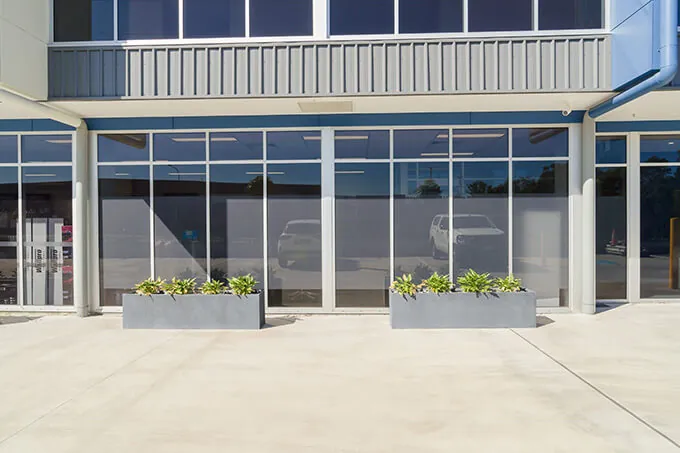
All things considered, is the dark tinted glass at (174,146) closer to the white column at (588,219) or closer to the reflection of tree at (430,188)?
the reflection of tree at (430,188)

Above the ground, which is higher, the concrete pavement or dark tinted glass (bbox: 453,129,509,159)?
dark tinted glass (bbox: 453,129,509,159)

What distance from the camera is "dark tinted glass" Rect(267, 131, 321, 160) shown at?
31.6ft

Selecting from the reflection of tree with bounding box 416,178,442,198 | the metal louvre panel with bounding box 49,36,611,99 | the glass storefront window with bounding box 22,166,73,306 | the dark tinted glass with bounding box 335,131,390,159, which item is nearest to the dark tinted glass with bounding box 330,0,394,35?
the metal louvre panel with bounding box 49,36,611,99

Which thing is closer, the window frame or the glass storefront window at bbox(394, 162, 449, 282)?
the window frame

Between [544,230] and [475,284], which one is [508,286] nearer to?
[475,284]

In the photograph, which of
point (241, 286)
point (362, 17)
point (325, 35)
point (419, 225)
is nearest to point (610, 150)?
point (419, 225)

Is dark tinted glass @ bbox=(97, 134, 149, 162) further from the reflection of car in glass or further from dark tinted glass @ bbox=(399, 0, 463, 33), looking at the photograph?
dark tinted glass @ bbox=(399, 0, 463, 33)

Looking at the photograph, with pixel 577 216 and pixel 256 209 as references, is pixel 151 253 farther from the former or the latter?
pixel 577 216

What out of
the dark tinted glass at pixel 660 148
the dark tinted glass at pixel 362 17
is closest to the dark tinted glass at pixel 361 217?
the dark tinted glass at pixel 362 17

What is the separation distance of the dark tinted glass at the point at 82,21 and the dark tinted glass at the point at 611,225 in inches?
402

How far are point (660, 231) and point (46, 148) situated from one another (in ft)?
42.8

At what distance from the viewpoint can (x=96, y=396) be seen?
17.5 feet

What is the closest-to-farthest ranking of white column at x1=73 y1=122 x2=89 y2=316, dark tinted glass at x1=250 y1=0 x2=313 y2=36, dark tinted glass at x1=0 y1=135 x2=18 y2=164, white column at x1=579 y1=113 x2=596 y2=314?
dark tinted glass at x1=250 y1=0 x2=313 y2=36
white column at x1=579 y1=113 x2=596 y2=314
white column at x1=73 y1=122 x2=89 y2=316
dark tinted glass at x1=0 y1=135 x2=18 y2=164

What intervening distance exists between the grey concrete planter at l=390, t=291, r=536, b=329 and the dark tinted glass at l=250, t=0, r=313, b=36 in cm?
505
